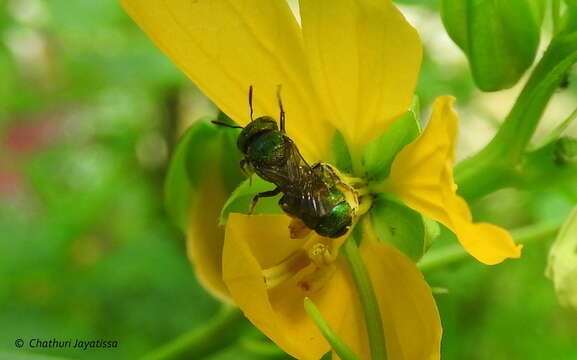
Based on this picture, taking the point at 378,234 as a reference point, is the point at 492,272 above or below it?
below

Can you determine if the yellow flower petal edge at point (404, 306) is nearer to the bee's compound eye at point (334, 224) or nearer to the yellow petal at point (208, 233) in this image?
the bee's compound eye at point (334, 224)

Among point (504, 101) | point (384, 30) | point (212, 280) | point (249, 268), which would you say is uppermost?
point (384, 30)

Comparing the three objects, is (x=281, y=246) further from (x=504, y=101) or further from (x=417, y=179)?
(x=504, y=101)

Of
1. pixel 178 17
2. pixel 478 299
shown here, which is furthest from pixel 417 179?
pixel 478 299

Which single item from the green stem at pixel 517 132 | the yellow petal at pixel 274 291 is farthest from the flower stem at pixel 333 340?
the green stem at pixel 517 132

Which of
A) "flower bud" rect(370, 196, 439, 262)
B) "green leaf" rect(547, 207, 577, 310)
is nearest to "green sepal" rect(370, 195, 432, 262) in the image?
"flower bud" rect(370, 196, 439, 262)

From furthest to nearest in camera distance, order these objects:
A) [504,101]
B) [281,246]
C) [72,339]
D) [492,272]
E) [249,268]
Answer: [504,101]
[492,272]
[72,339]
[281,246]
[249,268]
